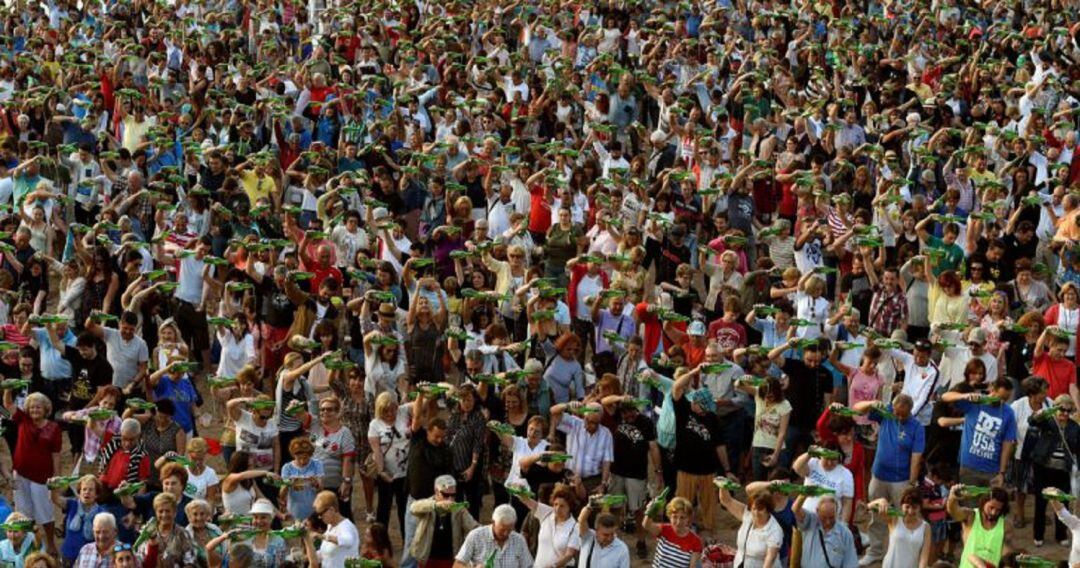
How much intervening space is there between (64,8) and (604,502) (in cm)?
1767

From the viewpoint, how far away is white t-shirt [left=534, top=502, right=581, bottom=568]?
12.2m

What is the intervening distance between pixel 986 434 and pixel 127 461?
5767 millimetres

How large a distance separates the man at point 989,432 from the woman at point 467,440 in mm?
3287

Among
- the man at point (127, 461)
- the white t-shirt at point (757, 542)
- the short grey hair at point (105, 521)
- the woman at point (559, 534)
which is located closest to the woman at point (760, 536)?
the white t-shirt at point (757, 542)

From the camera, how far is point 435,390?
1343 cm

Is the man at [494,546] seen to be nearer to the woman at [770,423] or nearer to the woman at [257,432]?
the woman at [257,432]

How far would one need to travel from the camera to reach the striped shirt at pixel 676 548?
12055mm

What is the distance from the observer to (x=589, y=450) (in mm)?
13508

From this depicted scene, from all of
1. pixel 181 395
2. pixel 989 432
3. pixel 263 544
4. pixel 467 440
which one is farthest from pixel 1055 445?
pixel 181 395

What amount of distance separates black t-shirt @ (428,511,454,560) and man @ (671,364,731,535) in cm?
207

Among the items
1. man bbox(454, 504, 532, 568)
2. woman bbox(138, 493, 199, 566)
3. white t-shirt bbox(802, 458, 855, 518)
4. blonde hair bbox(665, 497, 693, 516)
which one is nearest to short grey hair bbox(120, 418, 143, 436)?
woman bbox(138, 493, 199, 566)

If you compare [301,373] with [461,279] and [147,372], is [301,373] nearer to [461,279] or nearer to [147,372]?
[147,372]

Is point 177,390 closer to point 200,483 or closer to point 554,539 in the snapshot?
point 200,483

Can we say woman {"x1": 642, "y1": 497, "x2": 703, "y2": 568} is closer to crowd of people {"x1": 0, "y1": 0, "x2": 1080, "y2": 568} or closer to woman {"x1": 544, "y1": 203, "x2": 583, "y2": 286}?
crowd of people {"x1": 0, "y1": 0, "x2": 1080, "y2": 568}
